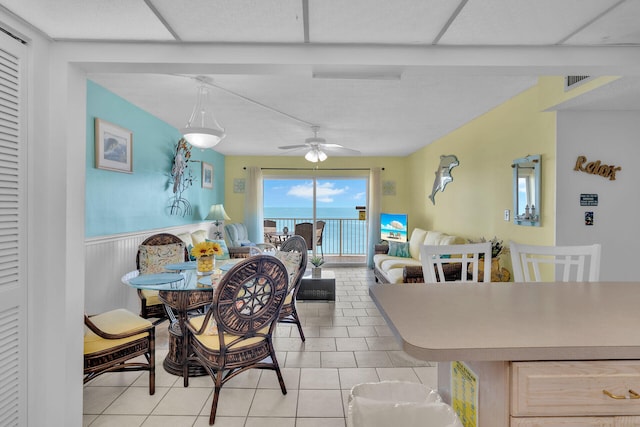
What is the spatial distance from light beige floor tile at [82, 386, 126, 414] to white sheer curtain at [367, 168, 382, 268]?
5680 millimetres

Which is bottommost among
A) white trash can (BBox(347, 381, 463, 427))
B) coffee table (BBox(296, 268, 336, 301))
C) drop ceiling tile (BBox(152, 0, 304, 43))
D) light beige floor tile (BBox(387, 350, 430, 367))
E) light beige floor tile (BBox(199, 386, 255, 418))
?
light beige floor tile (BBox(199, 386, 255, 418))

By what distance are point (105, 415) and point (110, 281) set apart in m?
1.66

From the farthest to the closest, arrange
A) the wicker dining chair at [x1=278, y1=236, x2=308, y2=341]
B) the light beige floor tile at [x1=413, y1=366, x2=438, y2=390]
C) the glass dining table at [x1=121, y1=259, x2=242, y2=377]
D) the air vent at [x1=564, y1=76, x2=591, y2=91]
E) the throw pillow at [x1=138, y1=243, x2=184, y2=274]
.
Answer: the throw pillow at [x1=138, y1=243, x2=184, y2=274]
the wicker dining chair at [x1=278, y1=236, x2=308, y2=341]
the air vent at [x1=564, y1=76, x2=591, y2=91]
the light beige floor tile at [x1=413, y1=366, x2=438, y2=390]
the glass dining table at [x1=121, y1=259, x2=242, y2=377]

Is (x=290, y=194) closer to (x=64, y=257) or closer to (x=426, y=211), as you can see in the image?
(x=426, y=211)

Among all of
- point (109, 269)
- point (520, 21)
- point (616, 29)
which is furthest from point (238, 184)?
point (616, 29)

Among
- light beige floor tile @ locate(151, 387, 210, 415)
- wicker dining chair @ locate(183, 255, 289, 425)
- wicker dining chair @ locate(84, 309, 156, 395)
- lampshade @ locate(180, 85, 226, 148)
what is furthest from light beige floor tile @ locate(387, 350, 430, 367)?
lampshade @ locate(180, 85, 226, 148)

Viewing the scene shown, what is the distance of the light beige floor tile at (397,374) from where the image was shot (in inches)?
101

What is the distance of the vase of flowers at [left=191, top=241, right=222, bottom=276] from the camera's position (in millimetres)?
2781

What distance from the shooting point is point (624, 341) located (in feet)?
3.09

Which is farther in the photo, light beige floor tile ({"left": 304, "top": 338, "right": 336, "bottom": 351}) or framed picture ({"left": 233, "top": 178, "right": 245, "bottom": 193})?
framed picture ({"left": 233, "top": 178, "right": 245, "bottom": 193})

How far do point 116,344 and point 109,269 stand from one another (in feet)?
5.03

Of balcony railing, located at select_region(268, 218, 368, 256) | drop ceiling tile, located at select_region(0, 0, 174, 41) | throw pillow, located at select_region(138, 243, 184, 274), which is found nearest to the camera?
drop ceiling tile, located at select_region(0, 0, 174, 41)

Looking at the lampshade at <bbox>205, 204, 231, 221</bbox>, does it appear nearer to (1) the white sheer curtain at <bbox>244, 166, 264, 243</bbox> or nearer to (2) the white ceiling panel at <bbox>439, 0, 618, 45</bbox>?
(1) the white sheer curtain at <bbox>244, 166, 264, 243</bbox>

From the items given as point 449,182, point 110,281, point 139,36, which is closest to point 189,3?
point 139,36
